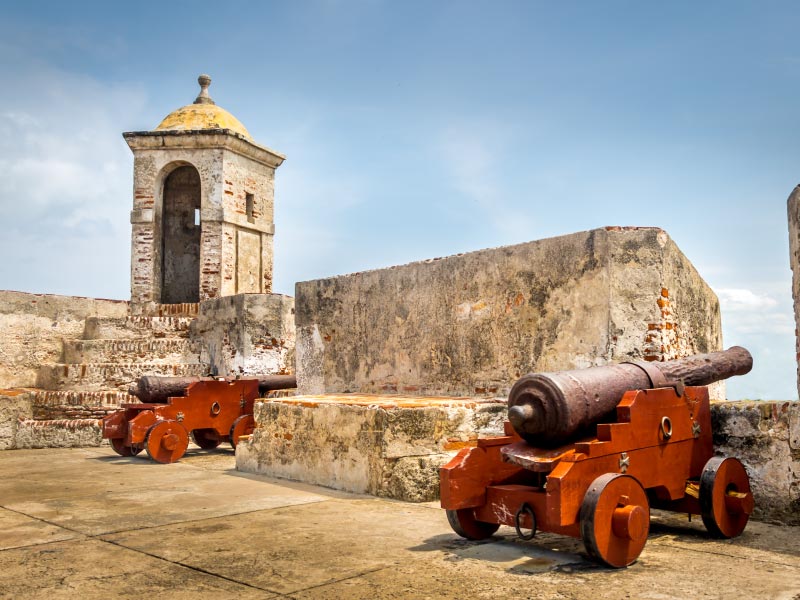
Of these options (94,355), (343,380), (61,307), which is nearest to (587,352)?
(343,380)

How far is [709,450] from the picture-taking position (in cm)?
396

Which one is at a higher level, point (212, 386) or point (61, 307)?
point (61, 307)

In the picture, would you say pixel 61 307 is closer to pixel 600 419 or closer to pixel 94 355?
pixel 94 355

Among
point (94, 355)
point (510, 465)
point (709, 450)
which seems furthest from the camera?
point (94, 355)

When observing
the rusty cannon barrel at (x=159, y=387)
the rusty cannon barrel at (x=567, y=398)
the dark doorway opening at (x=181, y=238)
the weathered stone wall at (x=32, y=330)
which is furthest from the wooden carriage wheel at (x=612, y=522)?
the dark doorway opening at (x=181, y=238)

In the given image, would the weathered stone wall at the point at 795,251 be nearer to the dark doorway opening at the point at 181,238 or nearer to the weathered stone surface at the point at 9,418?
the weathered stone surface at the point at 9,418

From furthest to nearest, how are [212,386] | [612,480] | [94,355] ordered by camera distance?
[94,355]
[212,386]
[612,480]

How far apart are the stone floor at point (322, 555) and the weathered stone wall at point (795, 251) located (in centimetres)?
105

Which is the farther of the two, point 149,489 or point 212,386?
point 212,386

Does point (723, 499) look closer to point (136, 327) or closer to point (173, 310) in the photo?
point (136, 327)

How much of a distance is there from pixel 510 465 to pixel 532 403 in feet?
1.47

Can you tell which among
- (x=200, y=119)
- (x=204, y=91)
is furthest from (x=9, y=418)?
(x=204, y=91)

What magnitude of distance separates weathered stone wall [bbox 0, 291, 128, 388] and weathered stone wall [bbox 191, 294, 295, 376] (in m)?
2.26

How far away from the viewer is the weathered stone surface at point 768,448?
3922mm
